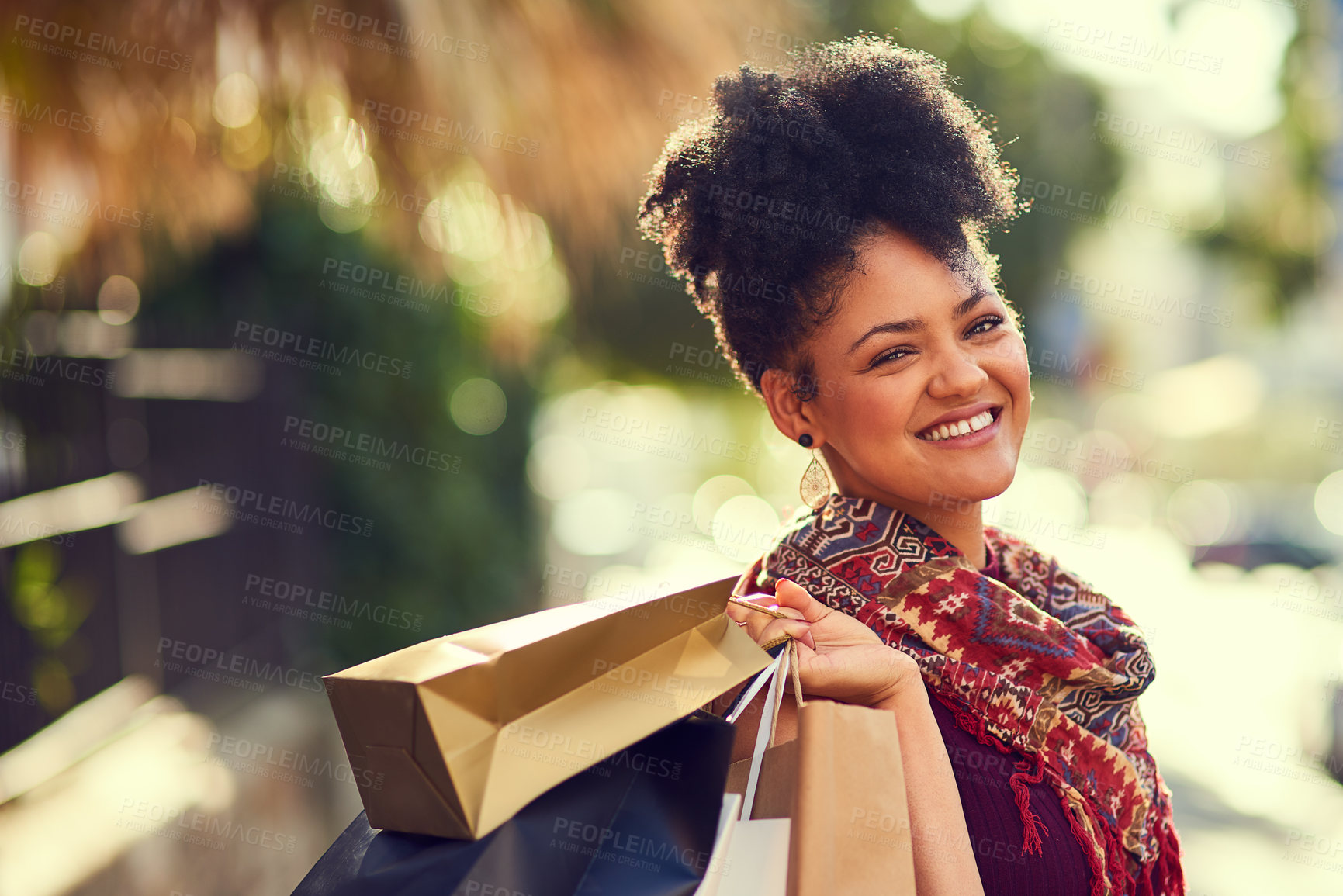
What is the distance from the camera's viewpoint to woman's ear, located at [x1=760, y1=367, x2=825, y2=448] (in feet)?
5.53


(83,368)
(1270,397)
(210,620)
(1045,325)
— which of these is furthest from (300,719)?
(1270,397)

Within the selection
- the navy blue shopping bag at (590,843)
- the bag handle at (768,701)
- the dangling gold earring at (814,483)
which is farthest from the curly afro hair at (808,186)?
the navy blue shopping bag at (590,843)

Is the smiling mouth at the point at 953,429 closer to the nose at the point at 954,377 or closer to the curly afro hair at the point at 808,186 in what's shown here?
the nose at the point at 954,377

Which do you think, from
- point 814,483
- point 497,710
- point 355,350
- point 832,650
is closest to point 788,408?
point 814,483

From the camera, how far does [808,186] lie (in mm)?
1567

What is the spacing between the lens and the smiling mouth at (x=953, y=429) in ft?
5.17

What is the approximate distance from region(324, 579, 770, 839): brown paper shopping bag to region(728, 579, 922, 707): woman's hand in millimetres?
210

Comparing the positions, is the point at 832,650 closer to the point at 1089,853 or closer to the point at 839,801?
the point at 839,801

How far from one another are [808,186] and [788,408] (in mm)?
404

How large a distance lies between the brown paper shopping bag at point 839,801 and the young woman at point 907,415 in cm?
13

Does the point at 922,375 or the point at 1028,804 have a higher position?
the point at 922,375

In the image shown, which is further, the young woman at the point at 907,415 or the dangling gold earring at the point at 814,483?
the dangling gold earring at the point at 814,483

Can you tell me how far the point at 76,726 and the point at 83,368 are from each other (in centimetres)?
177

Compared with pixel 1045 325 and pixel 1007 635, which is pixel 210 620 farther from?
pixel 1045 325
